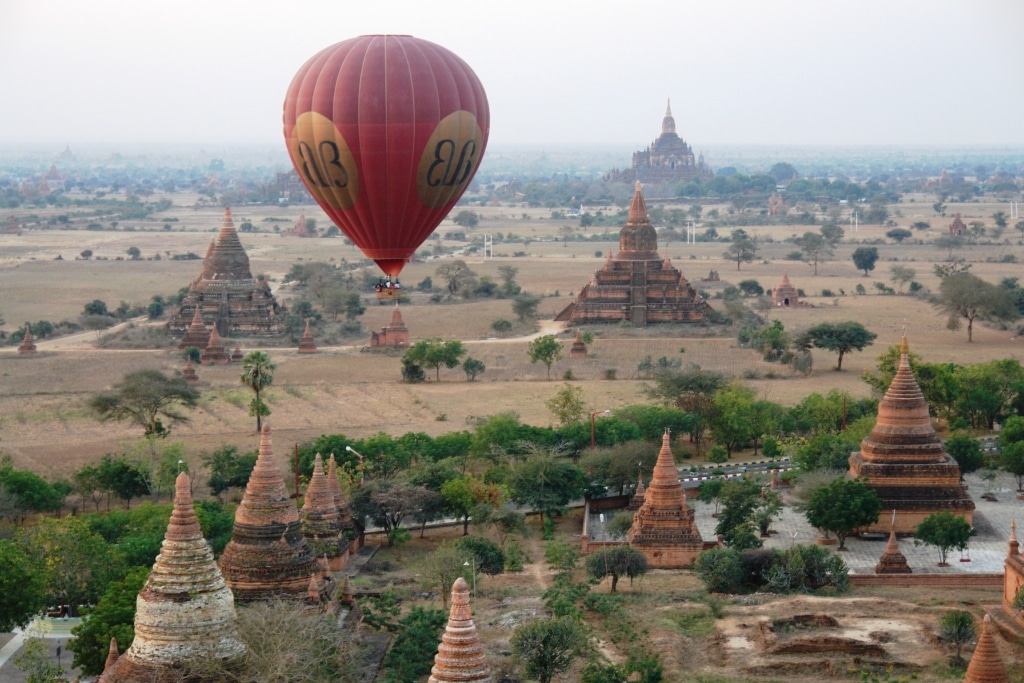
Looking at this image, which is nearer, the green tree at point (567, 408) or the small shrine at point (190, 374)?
the green tree at point (567, 408)

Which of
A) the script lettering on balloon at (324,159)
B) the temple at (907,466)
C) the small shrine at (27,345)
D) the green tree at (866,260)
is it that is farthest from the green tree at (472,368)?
the green tree at (866,260)

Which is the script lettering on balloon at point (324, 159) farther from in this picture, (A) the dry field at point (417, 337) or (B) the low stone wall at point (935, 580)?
(A) the dry field at point (417, 337)

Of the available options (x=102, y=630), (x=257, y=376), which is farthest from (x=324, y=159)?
(x=257, y=376)

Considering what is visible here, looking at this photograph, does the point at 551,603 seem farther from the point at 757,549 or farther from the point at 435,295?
the point at 435,295

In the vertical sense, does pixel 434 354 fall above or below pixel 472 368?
above

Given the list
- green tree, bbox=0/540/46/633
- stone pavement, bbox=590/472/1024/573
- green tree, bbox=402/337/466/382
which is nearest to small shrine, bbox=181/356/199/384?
green tree, bbox=402/337/466/382

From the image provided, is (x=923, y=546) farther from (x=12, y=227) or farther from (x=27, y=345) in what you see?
(x=12, y=227)
